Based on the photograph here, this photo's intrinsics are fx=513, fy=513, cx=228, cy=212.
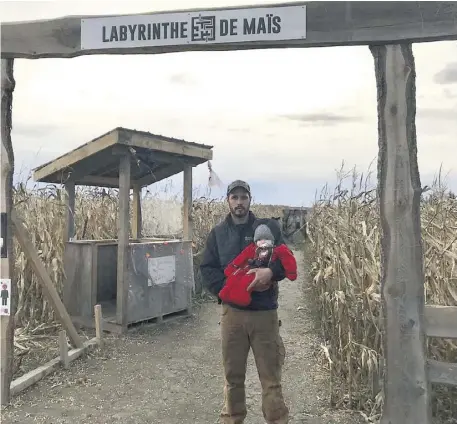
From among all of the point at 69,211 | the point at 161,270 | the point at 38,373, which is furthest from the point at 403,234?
the point at 69,211

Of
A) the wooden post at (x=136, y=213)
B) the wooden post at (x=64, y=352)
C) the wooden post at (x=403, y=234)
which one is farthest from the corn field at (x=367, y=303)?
the wooden post at (x=136, y=213)

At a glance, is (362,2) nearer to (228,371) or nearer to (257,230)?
(257,230)

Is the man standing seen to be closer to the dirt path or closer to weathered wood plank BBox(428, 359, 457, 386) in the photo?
the dirt path

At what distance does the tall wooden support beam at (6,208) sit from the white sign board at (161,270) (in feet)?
10.0

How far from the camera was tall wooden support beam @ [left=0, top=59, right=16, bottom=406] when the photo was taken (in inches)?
170

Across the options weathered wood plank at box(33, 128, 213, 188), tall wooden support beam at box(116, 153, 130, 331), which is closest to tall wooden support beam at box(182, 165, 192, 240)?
weathered wood plank at box(33, 128, 213, 188)

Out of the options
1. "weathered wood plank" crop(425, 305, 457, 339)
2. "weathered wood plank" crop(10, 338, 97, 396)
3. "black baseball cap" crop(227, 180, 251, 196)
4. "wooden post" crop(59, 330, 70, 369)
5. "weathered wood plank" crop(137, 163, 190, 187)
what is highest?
"weathered wood plank" crop(137, 163, 190, 187)

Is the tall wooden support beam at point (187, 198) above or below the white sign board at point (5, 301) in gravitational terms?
above

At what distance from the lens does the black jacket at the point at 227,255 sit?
361 centimetres

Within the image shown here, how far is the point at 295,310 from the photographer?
→ 29.0 feet

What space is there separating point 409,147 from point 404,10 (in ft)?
2.88

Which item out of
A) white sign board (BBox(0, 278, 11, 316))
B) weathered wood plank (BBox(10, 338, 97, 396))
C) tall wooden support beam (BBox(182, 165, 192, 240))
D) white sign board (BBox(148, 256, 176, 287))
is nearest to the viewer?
white sign board (BBox(0, 278, 11, 316))

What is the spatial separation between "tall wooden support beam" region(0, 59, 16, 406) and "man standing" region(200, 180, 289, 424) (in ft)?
5.85

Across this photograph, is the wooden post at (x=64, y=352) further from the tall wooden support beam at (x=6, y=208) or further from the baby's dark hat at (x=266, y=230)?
the baby's dark hat at (x=266, y=230)
